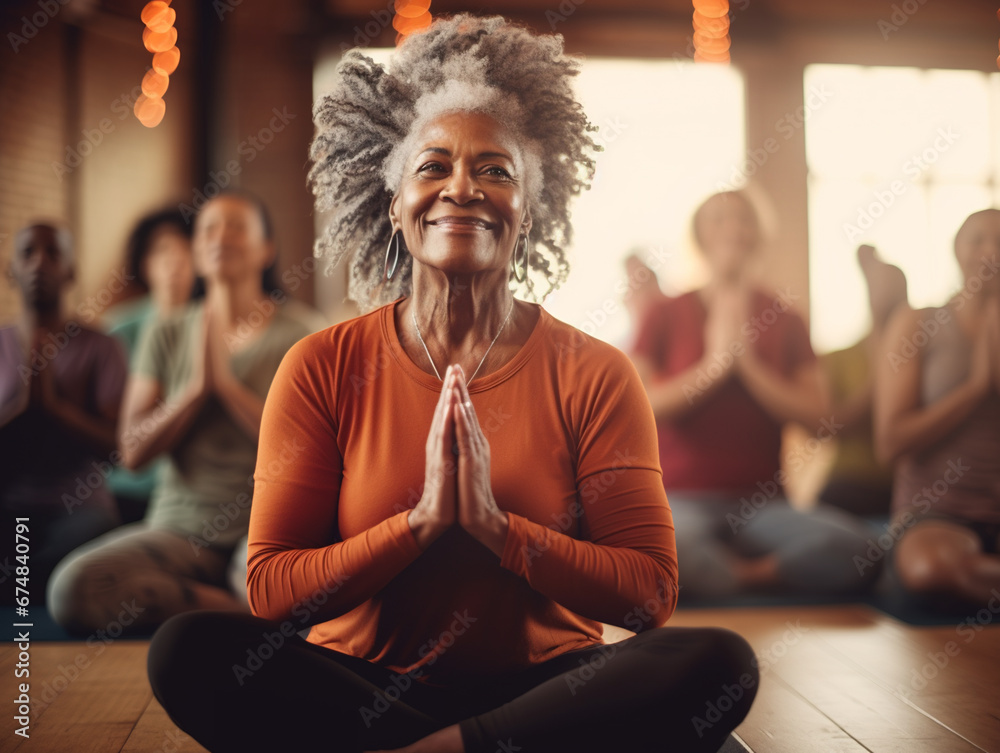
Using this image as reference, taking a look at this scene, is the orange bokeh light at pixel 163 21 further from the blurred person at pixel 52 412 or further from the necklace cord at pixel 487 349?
the necklace cord at pixel 487 349

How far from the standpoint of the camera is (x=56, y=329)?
2801mm

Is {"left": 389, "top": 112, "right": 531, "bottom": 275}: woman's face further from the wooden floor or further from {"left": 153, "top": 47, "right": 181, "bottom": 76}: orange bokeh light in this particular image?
{"left": 153, "top": 47, "right": 181, "bottom": 76}: orange bokeh light

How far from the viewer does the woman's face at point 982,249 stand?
2627mm

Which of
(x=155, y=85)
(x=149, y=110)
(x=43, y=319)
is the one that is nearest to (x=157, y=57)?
(x=155, y=85)

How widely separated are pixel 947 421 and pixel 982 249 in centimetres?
55

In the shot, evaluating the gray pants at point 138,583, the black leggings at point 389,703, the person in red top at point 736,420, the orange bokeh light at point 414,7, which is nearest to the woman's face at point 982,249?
the person in red top at point 736,420

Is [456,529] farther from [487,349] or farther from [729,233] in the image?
[729,233]

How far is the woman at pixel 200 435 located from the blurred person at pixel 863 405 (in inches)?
76.0

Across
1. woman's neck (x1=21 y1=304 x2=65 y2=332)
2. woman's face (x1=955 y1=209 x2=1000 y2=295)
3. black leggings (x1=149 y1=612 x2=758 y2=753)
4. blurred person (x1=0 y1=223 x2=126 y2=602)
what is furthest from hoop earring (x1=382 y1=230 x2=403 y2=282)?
woman's face (x1=955 y1=209 x2=1000 y2=295)

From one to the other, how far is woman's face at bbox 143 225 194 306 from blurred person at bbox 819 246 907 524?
2.61 meters

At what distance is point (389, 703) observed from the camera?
1.19 meters

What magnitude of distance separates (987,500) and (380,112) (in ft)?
7.13

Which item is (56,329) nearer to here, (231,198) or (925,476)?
(231,198)

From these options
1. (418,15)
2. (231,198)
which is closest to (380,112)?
(231,198)
